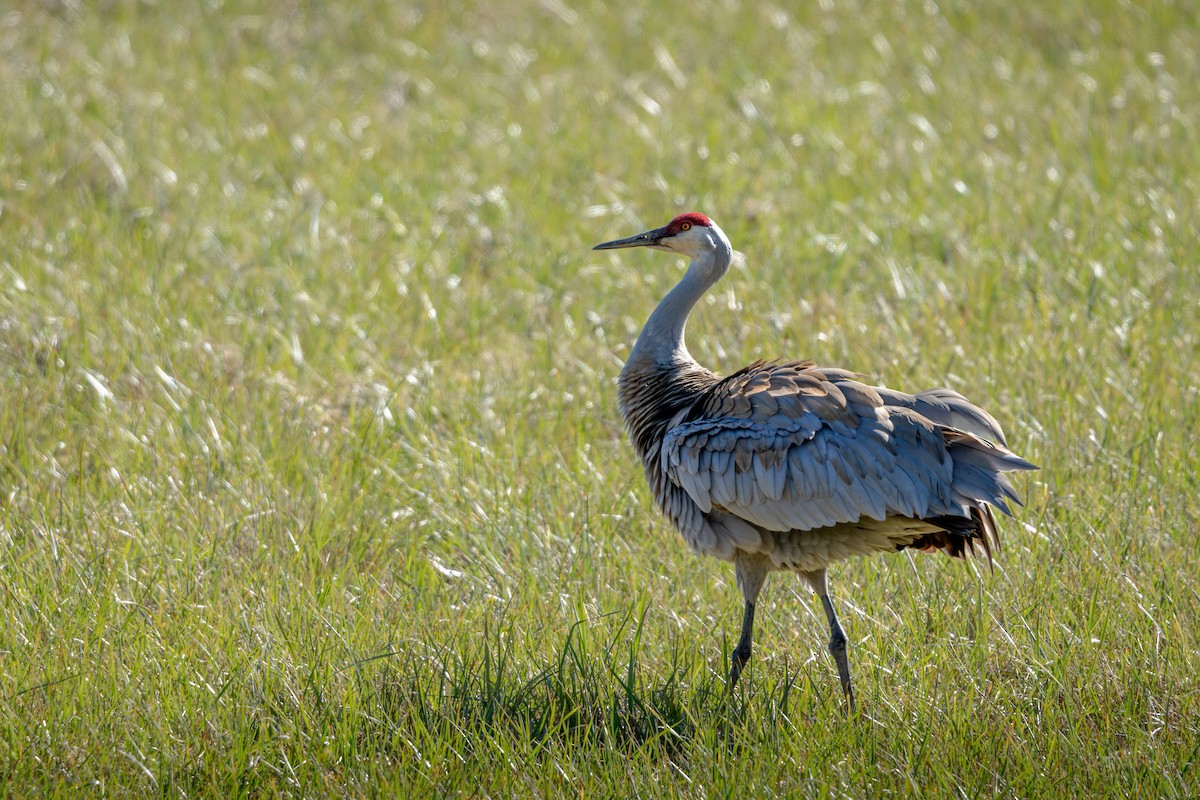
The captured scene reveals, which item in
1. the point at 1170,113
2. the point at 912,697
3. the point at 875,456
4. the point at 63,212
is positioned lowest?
the point at 912,697

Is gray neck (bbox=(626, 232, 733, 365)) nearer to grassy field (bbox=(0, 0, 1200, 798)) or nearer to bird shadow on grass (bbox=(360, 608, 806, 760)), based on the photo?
grassy field (bbox=(0, 0, 1200, 798))

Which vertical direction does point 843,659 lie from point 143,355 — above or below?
below

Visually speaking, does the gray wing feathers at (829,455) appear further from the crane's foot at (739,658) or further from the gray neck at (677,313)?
the gray neck at (677,313)

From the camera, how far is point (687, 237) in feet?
17.3

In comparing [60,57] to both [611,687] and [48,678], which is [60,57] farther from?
[611,687]

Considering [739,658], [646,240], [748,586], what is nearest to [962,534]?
[748,586]

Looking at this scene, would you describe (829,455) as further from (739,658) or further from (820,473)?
(739,658)

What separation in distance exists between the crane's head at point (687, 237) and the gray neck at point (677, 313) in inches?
0.5

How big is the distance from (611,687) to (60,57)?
8.47 meters

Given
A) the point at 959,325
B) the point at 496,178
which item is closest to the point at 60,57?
the point at 496,178

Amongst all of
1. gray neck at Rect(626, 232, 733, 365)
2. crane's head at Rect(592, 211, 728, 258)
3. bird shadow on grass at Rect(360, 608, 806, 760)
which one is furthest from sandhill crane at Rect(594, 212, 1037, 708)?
crane's head at Rect(592, 211, 728, 258)

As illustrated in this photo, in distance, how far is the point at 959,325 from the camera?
6824mm

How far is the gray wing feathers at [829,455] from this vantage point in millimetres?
4195

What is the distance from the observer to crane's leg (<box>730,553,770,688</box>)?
4.43m
